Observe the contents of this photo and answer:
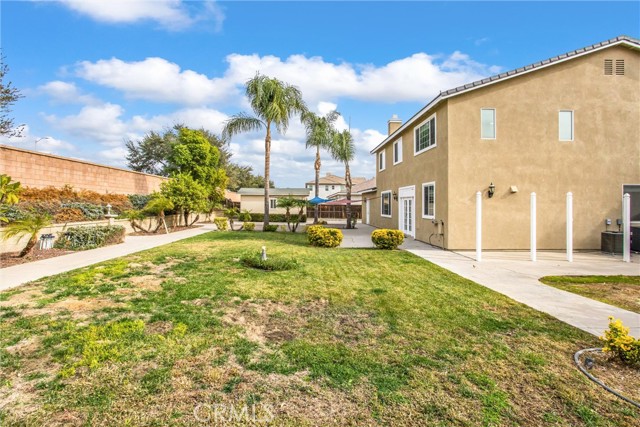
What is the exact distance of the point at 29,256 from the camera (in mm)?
9398

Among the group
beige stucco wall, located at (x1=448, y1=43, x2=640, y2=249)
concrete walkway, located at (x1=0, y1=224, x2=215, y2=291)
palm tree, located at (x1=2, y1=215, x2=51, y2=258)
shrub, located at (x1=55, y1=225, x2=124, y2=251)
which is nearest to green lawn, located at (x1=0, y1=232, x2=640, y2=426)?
concrete walkway, located at (x1=0, y1=224, x2=215, y2=291)

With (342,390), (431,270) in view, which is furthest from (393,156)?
(342,390)

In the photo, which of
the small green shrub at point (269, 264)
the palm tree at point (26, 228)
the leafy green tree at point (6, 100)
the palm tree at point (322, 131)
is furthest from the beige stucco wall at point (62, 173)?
the palm tree at point (322, 131)

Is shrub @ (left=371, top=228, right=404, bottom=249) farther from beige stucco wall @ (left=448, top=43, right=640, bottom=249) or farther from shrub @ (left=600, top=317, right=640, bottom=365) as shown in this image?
shrub @ (left=600, top=317, right=640, bottom=365)

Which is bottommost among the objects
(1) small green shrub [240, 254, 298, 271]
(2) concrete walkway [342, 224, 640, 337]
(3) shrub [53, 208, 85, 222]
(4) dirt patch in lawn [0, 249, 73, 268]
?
(2) concrete walkway [342, 224, 640, 337]

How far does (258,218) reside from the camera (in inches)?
1284

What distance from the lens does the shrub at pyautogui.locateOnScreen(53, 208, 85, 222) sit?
12.7 meters

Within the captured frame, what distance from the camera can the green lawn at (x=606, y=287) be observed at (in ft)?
19.3

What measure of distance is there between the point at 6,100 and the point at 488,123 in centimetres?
1756

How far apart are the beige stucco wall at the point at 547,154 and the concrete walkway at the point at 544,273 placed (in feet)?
3.53

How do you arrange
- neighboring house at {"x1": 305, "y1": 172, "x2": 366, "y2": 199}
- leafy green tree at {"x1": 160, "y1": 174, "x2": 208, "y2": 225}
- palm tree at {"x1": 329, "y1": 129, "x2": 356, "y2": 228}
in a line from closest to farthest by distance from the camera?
leafy green tree at {"x1": 160, "y1": 174, "x2": 208, "y2": 225}
palm tree at {"x1": 329, "y1": 129, "x2": 356, "y2": 228}
neighboring house at {"x1": 305, "y1": 172, "x2": 366, "y2": 199}

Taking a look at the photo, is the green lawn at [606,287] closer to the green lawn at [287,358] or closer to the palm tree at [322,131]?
the green lawn at [287,358]

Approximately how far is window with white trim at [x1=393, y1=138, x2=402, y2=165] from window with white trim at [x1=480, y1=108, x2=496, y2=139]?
6.08m

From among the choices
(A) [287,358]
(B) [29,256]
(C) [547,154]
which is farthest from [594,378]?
(B) [29,256]
